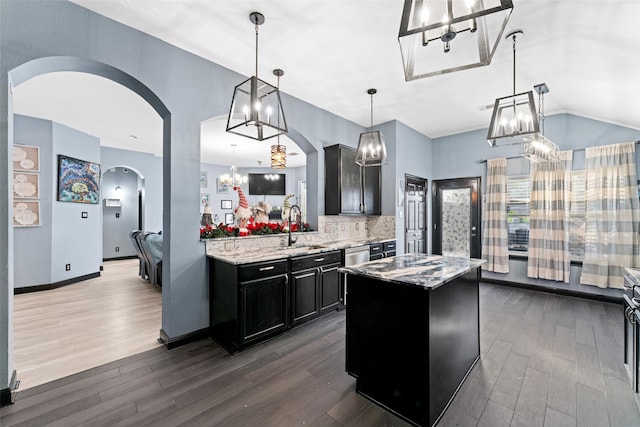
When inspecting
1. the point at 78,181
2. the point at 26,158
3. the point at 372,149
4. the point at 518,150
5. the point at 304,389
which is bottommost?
the point at 304,389

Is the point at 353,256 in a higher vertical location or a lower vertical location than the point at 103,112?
lower

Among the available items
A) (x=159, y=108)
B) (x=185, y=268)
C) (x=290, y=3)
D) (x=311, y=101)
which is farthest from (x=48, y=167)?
(x=290, y=3)

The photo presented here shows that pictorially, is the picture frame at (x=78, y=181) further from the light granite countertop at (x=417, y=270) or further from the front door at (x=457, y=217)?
the front door at (x=457, y=217)

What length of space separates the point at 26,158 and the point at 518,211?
8.77 metres

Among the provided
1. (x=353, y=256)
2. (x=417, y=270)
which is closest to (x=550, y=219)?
(x=353, y=256)

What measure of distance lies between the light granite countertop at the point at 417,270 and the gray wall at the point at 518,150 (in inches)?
134

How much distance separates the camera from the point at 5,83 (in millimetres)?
1923

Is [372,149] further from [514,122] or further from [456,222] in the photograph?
[456,222]

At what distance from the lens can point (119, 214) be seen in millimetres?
8227

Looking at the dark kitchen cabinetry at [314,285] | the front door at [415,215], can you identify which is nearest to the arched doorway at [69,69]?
the dark kitchen cabinetry at [314,285]

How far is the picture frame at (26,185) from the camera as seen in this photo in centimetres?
452

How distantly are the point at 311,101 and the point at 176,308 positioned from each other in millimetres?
3310

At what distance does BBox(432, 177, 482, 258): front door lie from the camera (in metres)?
5.46

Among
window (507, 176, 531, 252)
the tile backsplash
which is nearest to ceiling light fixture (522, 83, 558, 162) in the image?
window (507, 176, 531, 252)
